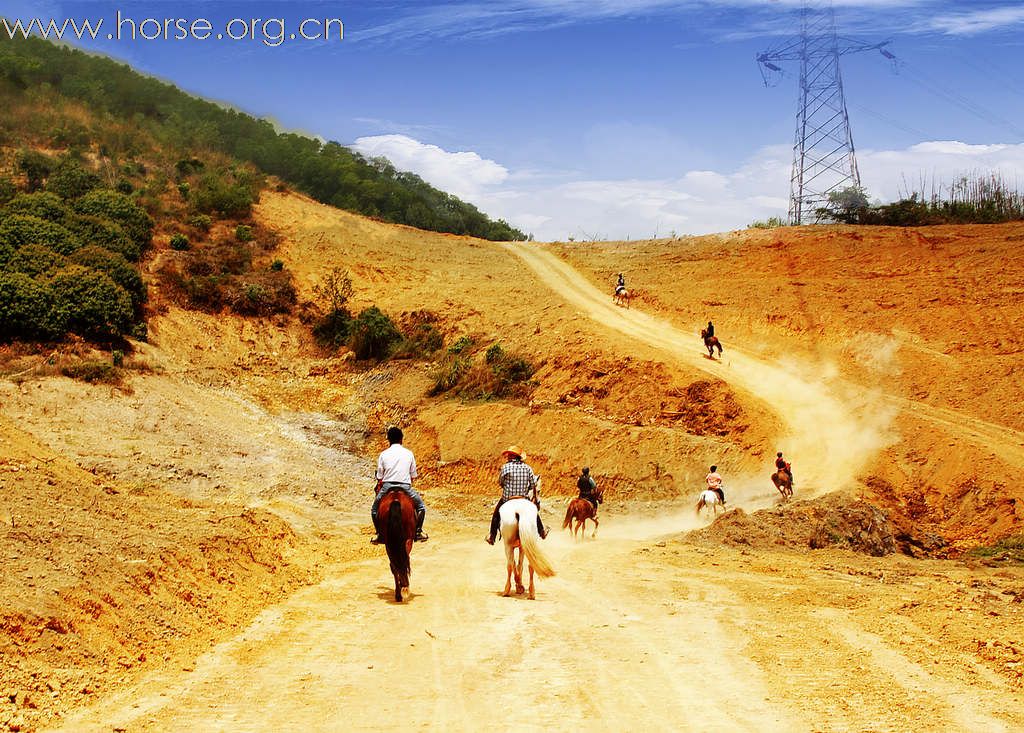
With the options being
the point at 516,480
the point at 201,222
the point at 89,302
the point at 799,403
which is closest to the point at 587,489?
the point at 516,480

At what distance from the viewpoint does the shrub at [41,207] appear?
37625 mm

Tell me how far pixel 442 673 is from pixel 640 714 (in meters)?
2.13

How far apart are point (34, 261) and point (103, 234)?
7.77 m

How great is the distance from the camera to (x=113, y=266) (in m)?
35.0

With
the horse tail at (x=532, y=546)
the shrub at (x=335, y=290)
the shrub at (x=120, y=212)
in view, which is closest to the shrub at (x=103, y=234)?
the shrub at (x=120, y=212)

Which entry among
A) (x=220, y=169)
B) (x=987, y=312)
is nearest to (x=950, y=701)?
(x=987, y=312)

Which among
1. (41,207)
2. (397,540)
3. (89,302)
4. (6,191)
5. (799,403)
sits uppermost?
(6,191)

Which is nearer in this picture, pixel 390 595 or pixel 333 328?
pixel 390 595

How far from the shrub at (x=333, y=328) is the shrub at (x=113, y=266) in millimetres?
8077

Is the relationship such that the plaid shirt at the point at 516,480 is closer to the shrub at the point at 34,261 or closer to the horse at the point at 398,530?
the horse at the point at 398,530

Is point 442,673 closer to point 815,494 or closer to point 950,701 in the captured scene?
point 950,701

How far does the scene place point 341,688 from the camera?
8.01 meters

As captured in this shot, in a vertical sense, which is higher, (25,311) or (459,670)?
(25,311)

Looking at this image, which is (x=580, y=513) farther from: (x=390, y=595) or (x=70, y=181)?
(x=70, y=181)
